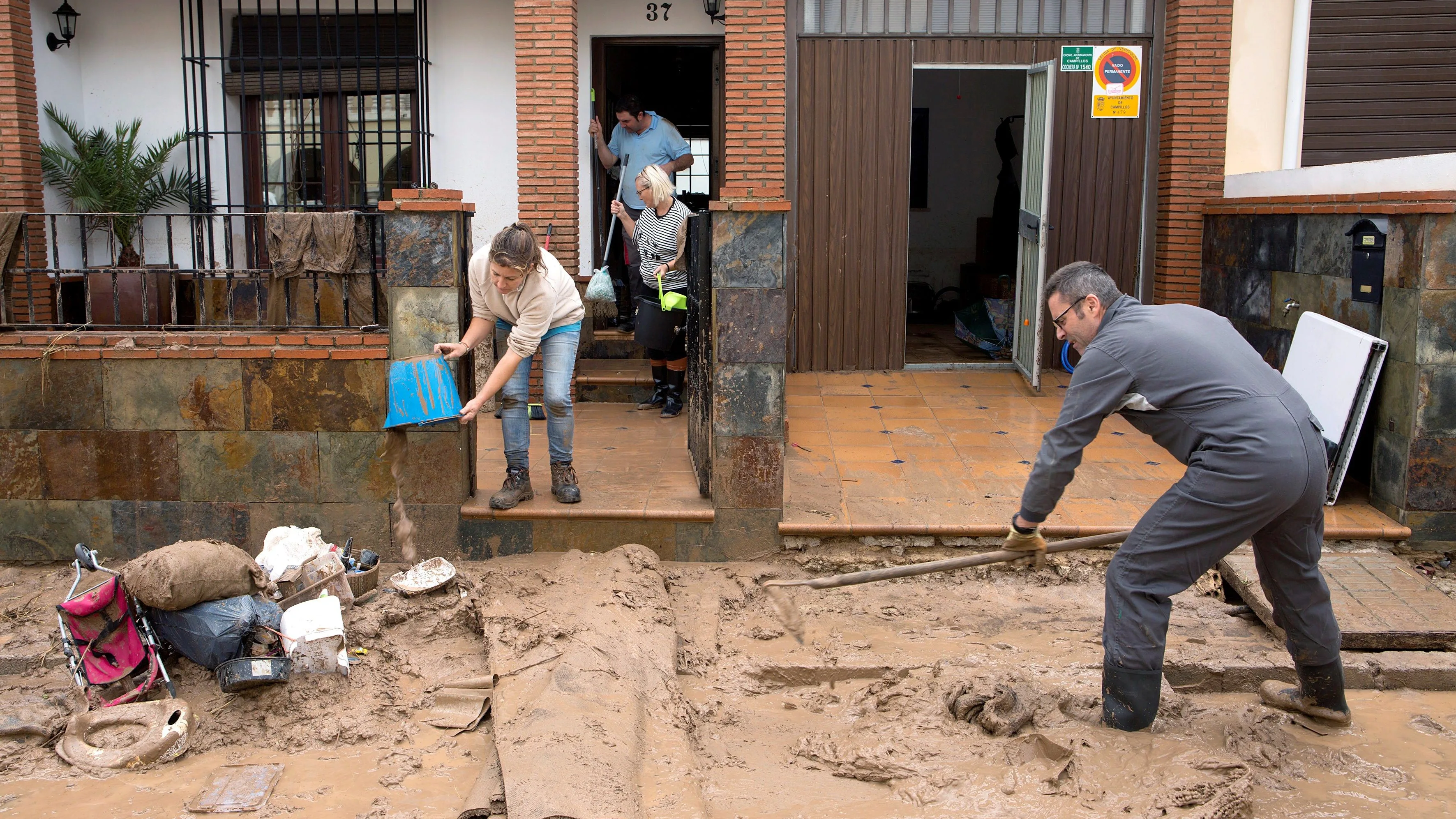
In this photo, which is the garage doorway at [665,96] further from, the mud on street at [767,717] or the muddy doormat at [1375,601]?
the muddy doormat at [1375,601]

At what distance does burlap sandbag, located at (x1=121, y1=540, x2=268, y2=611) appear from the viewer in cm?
435

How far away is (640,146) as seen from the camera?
8633mm

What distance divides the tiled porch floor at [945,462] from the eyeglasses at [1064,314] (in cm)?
183

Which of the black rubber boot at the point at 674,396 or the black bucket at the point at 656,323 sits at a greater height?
the black bucket at the point at 656,323

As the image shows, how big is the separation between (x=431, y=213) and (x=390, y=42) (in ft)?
15.8

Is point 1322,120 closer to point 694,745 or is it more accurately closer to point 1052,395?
point 1052,395

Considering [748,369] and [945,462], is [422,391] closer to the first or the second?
[748,369]

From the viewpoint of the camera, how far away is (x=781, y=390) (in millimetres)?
5504

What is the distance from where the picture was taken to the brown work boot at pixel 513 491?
5.70 metres

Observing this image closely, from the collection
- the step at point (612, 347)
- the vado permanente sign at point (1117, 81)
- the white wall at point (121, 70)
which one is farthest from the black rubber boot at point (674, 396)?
the white wall at point (121, 70)

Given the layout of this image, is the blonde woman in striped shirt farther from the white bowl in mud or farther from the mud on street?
the white bowl in mud

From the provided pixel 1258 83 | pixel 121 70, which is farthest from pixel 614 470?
pixel 121 70

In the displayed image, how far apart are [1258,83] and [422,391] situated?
6842 mm

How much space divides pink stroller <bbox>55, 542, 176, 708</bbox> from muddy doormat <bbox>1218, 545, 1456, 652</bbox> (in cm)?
446
